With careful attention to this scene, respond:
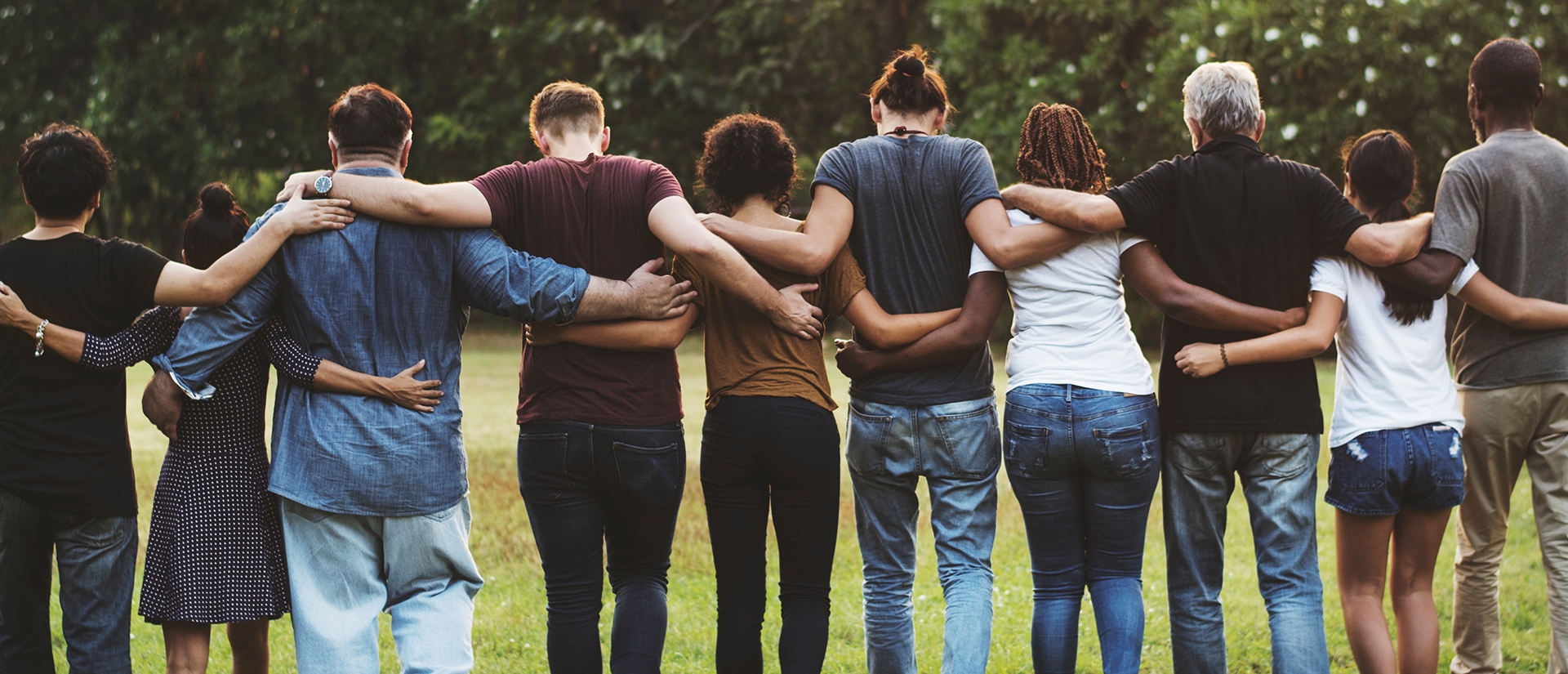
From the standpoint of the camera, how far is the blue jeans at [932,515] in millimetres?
3605

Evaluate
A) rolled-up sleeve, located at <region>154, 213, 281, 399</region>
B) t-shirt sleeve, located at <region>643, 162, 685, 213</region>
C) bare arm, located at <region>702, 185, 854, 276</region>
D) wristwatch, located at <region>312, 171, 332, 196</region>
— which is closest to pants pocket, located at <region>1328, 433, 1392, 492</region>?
bare arm, located at <region>702, 185, 854, 276</region>

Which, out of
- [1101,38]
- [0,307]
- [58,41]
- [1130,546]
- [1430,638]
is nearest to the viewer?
[0,307]

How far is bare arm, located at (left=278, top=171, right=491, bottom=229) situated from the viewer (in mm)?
3305

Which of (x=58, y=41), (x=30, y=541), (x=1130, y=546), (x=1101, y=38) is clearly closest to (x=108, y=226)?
(x=58, y=41)

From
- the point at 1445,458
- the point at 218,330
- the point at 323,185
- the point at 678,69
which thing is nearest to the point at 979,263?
the point at 1445,458

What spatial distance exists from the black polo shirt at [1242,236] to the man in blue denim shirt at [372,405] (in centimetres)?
154

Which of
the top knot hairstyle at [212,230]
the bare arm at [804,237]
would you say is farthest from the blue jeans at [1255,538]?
the top knot hairstyle at [212,230]

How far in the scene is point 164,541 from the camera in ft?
11.8

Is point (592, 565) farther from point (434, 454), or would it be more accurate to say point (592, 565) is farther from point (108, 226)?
point (108, 226)

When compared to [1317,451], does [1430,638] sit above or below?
below

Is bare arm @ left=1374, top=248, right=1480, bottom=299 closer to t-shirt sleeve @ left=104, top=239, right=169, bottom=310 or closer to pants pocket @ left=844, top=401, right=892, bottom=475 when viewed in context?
pants pocket @ left=844, top=401, right=892, bottom=475

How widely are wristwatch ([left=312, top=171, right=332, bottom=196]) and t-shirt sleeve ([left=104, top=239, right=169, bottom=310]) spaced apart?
1.60 feet

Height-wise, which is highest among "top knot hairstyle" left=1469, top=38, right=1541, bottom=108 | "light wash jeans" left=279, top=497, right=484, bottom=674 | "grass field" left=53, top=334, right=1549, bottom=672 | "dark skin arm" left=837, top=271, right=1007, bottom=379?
"top knot hairstyle" left=1469, top=38, right=1541, bottom=108

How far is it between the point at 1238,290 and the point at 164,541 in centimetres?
316
